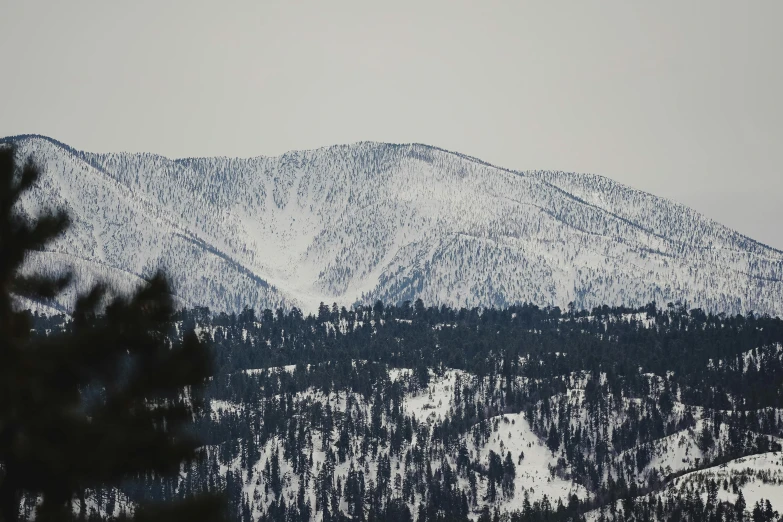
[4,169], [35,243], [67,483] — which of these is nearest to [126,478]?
[67,483]

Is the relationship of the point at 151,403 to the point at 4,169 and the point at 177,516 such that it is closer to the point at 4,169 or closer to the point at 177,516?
the point at 177,516

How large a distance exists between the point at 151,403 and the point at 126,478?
1309 mm

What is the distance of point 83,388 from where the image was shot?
2069cm

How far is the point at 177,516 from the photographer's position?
64.6 feet

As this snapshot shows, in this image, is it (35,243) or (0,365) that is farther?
(35,243)

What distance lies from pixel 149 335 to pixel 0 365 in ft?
8.35

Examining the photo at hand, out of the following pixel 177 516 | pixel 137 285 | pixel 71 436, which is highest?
pixel 137 285

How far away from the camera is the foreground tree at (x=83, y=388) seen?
19.3 meters

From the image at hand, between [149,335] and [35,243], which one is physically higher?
[35,243]

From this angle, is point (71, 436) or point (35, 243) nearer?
point (71, 436)

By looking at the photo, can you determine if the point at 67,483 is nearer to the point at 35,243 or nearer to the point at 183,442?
the point at 183,442

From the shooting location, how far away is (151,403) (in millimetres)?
20438

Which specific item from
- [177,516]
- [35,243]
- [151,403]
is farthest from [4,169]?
[177,516]

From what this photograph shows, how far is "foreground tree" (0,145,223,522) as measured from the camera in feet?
63.3
